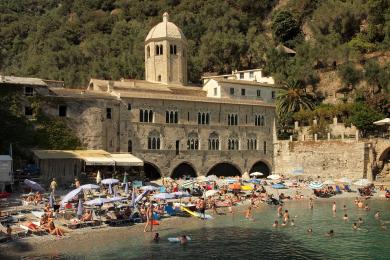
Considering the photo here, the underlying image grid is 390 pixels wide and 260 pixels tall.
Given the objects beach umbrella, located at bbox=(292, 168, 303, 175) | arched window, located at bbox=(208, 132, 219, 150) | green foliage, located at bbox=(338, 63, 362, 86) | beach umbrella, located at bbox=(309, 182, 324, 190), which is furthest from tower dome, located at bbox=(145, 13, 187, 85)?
green foliage, located at bbox=(338, 63, 362, 86)

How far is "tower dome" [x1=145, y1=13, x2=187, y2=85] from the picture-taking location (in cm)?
5731

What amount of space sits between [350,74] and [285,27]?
2261cm

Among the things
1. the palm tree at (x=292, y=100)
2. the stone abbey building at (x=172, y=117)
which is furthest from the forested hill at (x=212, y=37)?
the stone abbey building at (x=172, y=117)

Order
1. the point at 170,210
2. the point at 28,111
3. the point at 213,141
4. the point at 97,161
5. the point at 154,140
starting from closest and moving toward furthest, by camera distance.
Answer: the point at 170,210
the point at 97,161
the point at 28,111
the point at 154,140
the point at 213,141

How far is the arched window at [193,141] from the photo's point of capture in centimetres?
5162

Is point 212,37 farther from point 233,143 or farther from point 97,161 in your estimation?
point 97,161

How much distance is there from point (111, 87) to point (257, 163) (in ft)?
60.9

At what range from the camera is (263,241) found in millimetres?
28047

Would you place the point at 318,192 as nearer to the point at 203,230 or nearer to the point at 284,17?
the point at 203,230

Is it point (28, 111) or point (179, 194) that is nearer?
point (179, 194)

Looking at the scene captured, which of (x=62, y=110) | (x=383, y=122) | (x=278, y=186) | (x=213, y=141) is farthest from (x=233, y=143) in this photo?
(x=62, y=110)

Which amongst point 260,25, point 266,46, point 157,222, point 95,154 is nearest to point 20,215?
point 157,222

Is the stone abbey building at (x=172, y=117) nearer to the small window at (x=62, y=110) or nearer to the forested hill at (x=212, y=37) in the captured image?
the small window at (x=62, y=110)

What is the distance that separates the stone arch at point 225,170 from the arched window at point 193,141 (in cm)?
336
